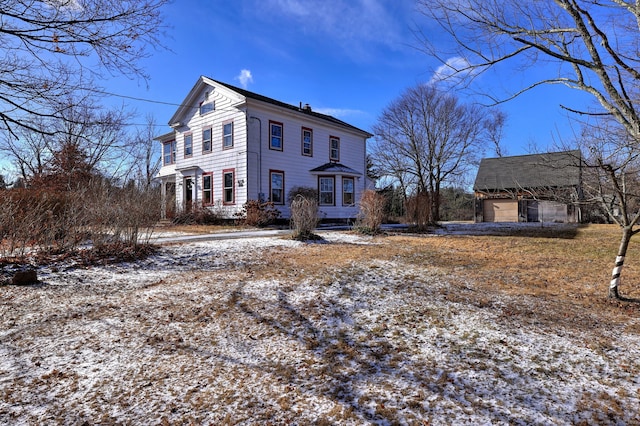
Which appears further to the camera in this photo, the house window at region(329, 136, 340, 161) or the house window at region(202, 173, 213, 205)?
the house window at region(329, 136, 340, 161)

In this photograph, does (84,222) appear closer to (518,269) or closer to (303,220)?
(303,220)

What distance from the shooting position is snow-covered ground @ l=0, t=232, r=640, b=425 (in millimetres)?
2297

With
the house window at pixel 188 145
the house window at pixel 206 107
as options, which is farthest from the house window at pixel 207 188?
the house window at pixel 206 107

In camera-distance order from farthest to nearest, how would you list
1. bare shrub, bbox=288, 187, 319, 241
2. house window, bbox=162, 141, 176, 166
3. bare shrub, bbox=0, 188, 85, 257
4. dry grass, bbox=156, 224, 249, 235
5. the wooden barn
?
the wooden barn, house window, bbox=162, 141, 176, 166, dry grass, bbox=156, 224, 249, 235, bare shrub, bbox=288, 187, 319, 241, bare shrub, bbox=0, 188, 85, 257

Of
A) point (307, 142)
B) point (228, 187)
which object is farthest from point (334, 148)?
point (228, 187)

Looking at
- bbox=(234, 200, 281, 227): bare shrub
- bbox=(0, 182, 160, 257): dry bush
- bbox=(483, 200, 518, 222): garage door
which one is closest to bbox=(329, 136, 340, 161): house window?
bbox=(234, 200, 281, 227): bare shrub

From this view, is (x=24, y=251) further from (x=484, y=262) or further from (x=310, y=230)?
(x=484, y=262)

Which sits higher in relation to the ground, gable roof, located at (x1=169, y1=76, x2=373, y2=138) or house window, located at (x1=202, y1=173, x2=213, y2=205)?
gable roof, located at (x1=169, y1=76, x2=373, y2=138)

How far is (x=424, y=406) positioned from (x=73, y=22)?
218 inches

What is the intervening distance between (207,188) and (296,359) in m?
16.6

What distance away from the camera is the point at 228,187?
1706 cm

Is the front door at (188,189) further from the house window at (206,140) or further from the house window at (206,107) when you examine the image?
the house window at (206,107)

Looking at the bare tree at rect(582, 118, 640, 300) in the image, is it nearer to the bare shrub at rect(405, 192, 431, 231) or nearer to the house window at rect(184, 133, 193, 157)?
the bare shrub at rect(405, 192, 431, 231)

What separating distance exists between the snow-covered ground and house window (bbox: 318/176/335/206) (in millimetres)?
13875
